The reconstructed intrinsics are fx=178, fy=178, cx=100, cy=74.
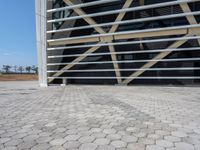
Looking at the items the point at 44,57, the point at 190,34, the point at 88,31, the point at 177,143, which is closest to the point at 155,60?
the point at 190,34

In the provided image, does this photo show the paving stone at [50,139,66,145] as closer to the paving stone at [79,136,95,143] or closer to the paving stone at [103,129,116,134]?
the paving stone at [79,136,95,143]

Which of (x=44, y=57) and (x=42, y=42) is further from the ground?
(x=42, y=42)

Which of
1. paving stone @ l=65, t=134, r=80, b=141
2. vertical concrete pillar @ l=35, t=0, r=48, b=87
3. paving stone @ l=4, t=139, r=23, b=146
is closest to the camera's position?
paving stone @ l=4, t=139, r=23, b=146

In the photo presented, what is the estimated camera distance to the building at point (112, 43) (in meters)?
14.3

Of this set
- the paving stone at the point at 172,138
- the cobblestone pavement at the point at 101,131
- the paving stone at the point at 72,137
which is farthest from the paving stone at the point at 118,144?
the paving stone at the point at 172,138

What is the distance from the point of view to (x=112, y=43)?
47.4 feet

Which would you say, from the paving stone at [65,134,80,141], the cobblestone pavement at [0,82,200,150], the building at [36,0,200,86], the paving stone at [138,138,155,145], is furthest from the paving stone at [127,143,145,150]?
the building at [36,0,200,86]

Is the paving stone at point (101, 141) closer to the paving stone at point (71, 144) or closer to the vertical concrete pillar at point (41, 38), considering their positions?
the paving stone at point (71, 144)

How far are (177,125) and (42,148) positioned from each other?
2846 millimetres

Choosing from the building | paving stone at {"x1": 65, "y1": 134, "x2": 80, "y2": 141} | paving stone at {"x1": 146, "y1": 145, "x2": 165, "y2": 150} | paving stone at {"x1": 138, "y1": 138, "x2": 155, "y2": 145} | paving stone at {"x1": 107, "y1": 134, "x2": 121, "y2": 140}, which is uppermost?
the building

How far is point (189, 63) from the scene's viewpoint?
14.7 m

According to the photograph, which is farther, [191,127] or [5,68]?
[5,68]

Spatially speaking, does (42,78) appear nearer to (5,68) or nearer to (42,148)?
(42,148)

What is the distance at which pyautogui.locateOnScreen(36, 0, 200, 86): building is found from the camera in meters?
14.3
